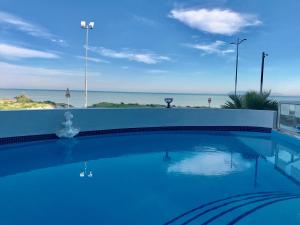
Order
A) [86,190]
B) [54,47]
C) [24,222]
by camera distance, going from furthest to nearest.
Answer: [54,47] < [86,190] < [24,222]

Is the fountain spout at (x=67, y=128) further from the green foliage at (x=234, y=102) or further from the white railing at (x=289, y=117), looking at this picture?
the green foliage at (x=234, y=102)

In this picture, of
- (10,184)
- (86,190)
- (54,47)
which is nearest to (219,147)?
(86,190)

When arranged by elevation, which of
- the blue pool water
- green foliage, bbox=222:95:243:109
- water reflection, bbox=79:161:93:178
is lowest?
water reflection, bbox=79:161:93:178

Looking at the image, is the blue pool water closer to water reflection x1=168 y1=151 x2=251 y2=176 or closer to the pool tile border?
water reflection x1=168 y1=151 x2=251 y2=176

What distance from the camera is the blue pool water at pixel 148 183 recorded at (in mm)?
3447

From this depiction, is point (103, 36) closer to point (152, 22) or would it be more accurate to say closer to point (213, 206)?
point (152, 22)

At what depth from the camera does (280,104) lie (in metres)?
9.46

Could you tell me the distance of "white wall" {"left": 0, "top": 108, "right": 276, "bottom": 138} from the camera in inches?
319

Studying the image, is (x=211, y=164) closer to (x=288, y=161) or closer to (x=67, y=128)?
(x=288, y=161)

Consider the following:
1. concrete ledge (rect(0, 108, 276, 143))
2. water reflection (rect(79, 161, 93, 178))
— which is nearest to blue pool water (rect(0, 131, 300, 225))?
water reflection (rect(79, 161, 93, 178))

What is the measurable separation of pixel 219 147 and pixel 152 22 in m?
10.4

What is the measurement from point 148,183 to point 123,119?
5.72 m

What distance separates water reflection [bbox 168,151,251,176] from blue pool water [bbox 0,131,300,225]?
22mm

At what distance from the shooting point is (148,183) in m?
4.77
